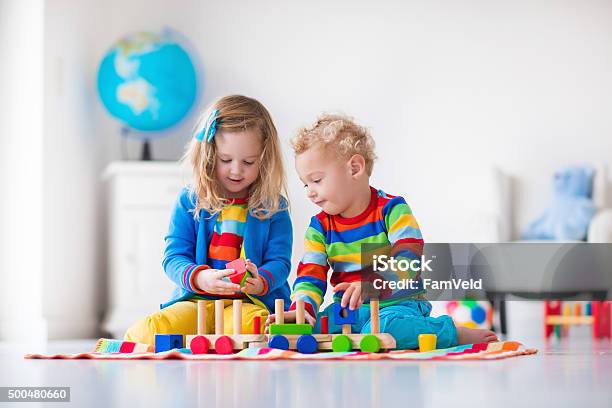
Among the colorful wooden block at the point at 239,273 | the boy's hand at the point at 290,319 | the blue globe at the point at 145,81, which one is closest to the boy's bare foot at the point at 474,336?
the boy's hand at the point at 290,319

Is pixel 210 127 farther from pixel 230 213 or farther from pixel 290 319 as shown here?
pixel 290 319

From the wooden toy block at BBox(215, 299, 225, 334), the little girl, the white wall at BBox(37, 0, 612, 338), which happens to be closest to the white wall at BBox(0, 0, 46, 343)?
the white wall at BBox(37, 0, 612, 338)

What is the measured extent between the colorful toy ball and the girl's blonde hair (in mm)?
1298

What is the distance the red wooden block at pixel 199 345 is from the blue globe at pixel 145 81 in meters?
1.75

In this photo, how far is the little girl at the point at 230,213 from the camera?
1.69 m

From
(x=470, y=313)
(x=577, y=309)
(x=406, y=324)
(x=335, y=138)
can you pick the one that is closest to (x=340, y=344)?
(x=406, y=324)

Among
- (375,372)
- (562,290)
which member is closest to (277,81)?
(562,290)

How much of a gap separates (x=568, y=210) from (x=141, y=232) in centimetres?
145

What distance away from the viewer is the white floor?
0.80m

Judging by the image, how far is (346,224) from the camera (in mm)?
1604

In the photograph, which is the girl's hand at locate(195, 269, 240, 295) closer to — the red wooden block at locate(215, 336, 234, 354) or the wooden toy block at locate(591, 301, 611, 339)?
the red wooden block at locate(215, 336, 234, 354)

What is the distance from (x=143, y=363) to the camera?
4.23ft

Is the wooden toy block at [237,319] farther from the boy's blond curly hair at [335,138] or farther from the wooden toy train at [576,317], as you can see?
the wooden toy train at [576,317]

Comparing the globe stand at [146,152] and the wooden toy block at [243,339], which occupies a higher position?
the globe stand at [146,152]
